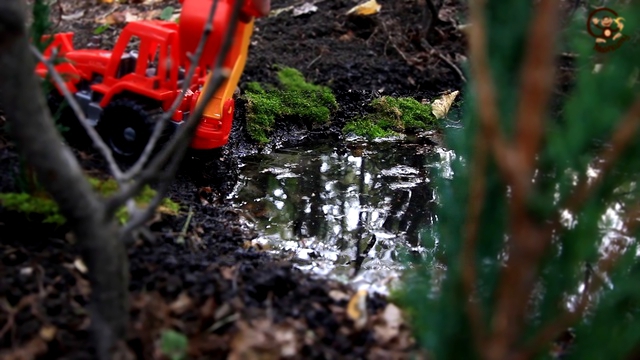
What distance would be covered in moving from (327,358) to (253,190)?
8.41ft

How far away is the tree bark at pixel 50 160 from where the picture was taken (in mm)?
1576

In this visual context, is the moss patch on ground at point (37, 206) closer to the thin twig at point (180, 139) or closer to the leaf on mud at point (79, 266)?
the leaf on mud at point (79, 266)

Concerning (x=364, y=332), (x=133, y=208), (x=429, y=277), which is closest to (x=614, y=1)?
(x=429, y=277)

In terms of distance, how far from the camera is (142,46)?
377 cm

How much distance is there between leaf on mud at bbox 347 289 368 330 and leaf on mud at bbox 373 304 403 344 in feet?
0.18

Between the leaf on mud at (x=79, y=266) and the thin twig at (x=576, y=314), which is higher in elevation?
the thin twig at (x=576, y=314)

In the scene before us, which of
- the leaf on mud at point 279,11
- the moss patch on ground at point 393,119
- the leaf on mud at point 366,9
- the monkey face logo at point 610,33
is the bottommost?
the moss patch on ground at point 393,119

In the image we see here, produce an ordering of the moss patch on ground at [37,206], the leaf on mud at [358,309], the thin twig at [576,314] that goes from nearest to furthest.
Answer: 1. the thin twig at [576,314]
2. the leaf on mud at [358,309]
3. the moss patch on ground at [37,206]

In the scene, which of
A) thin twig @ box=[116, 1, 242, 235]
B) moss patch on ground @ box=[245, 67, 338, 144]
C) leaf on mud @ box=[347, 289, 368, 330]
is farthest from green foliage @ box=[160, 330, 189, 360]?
moss patch on ground @ box=[245, 67, 338, 144]

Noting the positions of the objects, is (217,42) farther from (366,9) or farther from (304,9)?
(304,9)

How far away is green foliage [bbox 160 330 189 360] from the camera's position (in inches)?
66.6

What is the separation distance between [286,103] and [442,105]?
1656 millimetres

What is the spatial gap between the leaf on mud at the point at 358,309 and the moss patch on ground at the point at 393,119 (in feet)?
11.6

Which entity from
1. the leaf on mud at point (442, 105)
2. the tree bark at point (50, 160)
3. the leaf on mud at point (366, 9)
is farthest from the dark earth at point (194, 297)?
the leaf on mud at point (366, 9)
